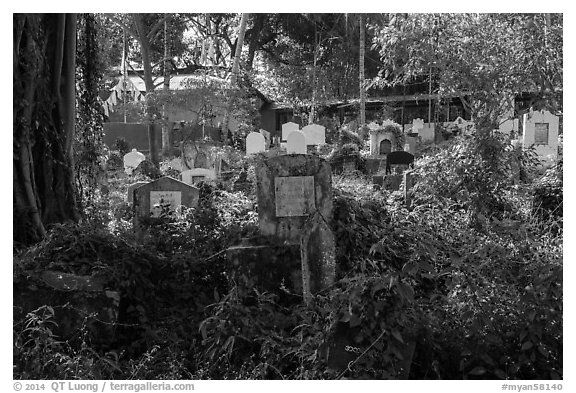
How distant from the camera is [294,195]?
21.7 feet

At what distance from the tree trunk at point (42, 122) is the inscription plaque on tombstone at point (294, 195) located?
2.31m

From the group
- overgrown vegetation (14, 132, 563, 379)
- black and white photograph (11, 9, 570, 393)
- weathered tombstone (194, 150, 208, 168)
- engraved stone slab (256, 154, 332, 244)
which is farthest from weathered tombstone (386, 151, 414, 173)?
engraved stone slab (256, 154, 332, 244)

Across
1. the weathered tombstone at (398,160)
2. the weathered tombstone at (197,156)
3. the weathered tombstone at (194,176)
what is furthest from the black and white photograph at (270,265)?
the weathered tombstone at (197,156)

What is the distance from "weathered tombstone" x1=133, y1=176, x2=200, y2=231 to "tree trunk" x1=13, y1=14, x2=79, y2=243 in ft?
3.16

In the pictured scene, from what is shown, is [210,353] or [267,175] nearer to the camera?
[210,353]

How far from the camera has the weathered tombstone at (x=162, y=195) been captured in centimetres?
830

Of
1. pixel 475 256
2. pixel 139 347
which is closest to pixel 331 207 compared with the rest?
pixel 475 256

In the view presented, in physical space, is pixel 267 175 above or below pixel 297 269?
above

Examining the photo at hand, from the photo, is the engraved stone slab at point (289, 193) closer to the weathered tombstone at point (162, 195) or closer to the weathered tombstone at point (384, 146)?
the weathered tombstone at point (162, 195)

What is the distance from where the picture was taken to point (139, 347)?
513cm

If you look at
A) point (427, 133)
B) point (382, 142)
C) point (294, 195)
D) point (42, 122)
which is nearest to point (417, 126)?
point (427, 133)

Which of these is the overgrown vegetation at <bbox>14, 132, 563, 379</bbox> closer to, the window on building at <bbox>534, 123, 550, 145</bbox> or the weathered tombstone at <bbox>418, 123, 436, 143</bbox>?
the window on building at <bbox>534, 123, 550, 145</bbox>

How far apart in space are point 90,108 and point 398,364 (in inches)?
239

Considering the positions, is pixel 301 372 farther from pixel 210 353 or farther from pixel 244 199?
pixel 244 199
